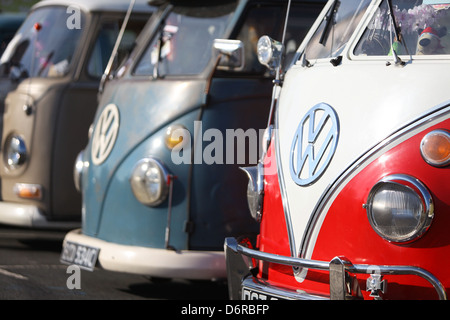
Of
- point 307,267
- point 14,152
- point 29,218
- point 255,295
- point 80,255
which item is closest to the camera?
point 307,267

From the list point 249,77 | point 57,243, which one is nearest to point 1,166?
point 57,243

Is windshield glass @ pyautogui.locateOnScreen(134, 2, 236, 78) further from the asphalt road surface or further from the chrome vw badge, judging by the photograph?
the chrome vw badge

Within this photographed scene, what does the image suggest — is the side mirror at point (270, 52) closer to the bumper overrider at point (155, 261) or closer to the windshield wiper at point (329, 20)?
the windshield wiper at point (329, 20)

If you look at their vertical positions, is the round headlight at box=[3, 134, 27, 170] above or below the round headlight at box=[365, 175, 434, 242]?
above

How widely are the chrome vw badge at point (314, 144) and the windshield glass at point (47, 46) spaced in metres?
4.16

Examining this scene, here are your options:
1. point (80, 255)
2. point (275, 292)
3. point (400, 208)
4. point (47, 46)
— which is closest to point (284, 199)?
point (275, 292)

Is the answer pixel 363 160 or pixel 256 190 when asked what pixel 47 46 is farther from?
pixel 363 160

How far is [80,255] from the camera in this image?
612cm

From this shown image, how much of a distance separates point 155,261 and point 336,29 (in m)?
2.05

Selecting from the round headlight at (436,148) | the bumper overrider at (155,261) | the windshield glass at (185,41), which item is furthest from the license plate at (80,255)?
the round headlight at (436,148)

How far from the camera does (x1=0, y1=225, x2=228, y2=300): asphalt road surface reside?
611 cm

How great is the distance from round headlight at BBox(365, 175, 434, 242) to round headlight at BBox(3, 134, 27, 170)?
15.3 ft

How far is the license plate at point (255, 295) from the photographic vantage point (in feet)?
13.3

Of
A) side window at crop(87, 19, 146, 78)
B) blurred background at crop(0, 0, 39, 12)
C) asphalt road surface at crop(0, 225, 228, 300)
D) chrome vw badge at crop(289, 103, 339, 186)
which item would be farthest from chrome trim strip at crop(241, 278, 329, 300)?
blurred background at crop(0, 0, 39, 12)
